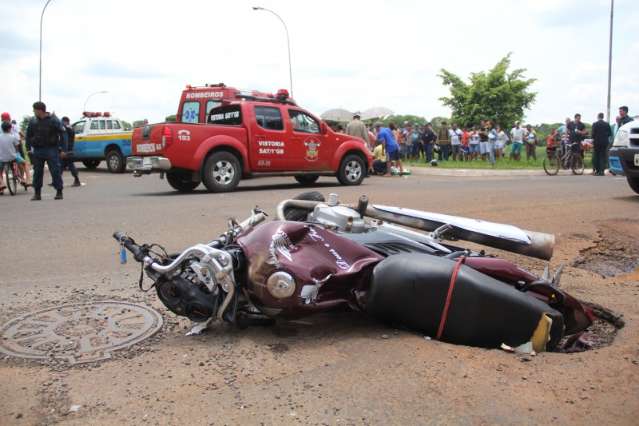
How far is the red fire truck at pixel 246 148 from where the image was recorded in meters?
11.8

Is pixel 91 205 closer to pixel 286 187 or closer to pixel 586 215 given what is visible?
pixel 286 187

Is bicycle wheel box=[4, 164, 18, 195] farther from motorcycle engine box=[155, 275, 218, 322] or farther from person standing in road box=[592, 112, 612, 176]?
person standing in road box=[592, 112, 612, 176]

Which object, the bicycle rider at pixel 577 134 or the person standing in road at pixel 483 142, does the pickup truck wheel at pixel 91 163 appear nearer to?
the person standing in road at pixel 483 142

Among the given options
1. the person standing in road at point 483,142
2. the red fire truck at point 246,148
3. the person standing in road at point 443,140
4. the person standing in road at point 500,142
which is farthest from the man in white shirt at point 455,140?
the red fire truck at point 246,148

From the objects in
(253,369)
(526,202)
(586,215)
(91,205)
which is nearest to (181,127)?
(91,205)

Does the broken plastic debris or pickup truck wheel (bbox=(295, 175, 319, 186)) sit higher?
pickup truck wheel (bbox=(295, 175, 319, 186))

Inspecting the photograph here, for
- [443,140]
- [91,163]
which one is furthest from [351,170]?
[91,163]

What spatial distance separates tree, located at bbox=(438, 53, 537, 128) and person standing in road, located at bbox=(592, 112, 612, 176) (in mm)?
27593

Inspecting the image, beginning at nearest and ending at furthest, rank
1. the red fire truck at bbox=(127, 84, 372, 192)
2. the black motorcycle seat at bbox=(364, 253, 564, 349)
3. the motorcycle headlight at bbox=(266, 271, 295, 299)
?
the black motorcycle seat at bbox=(364, 253, 564, 349), the motorcycle headlight at bbox=(266, 271, 295, 299), the red fire truck at bbox=(127, 84, 372, 192)

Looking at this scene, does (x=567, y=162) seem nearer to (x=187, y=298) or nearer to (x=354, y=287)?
(x=354, y=287)

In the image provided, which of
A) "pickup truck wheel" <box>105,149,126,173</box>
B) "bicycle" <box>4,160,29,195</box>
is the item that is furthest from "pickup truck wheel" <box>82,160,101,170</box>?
"bicycle" <box>4,160,29,195</box>

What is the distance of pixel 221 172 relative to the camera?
12.3 m

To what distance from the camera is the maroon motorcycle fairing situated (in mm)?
3354

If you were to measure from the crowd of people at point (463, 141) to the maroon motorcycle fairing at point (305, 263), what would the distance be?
14852 mm
